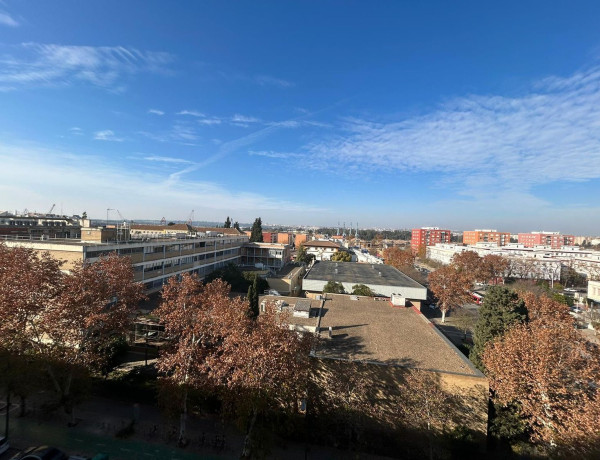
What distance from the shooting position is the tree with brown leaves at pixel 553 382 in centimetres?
878

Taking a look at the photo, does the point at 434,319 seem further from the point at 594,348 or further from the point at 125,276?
the point at 125,276

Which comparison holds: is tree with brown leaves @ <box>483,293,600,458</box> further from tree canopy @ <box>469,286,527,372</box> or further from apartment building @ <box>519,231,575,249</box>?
apartment building @ <box>519,231,575,249</box>

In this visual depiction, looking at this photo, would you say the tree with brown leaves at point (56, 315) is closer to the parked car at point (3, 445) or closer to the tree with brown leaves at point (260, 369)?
the parked car at point (3, 445)

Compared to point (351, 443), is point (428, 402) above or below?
above

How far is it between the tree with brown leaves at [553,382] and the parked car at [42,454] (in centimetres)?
1459

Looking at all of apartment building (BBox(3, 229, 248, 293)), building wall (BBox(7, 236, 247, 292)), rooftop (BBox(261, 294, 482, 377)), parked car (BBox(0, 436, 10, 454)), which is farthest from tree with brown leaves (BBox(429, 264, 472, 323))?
parked car (BBox(0, 436, 10, 454))

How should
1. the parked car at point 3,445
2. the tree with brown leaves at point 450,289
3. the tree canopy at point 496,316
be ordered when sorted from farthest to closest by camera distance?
the tree with brown leaves at point 450,289, the tree canopy at point 496,316, the parked car at point 3,445

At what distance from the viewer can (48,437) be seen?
37.0 ft

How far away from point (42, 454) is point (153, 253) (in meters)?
18.2

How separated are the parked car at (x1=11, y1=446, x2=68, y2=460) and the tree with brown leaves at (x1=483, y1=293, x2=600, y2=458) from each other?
14.6 metres

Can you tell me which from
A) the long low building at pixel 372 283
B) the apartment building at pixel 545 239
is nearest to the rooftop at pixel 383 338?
the long low building at pixel 372 283

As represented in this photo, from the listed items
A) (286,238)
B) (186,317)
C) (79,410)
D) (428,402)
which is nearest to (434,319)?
(428,402)

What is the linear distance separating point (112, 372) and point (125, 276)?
17.5 ft

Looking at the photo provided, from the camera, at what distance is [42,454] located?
31.4 ft
